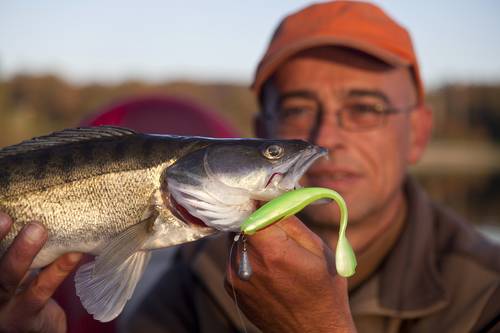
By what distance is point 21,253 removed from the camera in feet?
7.99

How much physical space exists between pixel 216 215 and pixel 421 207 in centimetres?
169

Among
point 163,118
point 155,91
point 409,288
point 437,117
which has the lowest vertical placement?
point 437,117

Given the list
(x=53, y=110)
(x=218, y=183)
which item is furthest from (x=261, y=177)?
(x=53, y=110)

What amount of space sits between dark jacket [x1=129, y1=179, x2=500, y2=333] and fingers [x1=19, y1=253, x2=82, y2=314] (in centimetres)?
93

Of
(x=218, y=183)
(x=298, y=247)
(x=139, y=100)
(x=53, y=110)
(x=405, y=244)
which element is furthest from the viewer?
(x=53, y=110)

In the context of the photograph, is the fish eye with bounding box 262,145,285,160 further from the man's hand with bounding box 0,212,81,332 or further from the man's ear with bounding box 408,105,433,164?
the man's ear with bounding box 408,105,433,164

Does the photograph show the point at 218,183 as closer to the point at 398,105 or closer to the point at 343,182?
the point at 343,182

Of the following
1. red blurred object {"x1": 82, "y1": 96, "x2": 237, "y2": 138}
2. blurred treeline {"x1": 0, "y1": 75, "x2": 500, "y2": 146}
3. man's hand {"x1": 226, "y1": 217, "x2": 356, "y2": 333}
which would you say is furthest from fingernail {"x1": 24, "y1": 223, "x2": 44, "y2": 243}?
blurred treeline {"x1": 0, "y1": 75, "x2": 500, "y2": 146}

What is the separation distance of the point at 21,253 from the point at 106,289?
405 millimetres

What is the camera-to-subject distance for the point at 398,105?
352 cm

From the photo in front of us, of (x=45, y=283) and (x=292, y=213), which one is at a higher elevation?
(x=292, y=213)

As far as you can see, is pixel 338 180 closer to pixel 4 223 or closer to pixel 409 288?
pixel 409 288

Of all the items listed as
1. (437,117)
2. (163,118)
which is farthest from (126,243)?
(437,117)

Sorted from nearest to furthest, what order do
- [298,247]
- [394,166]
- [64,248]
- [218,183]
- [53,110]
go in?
[298,247]
[218,183]
[64,248]
[394,166]
[53,110]
